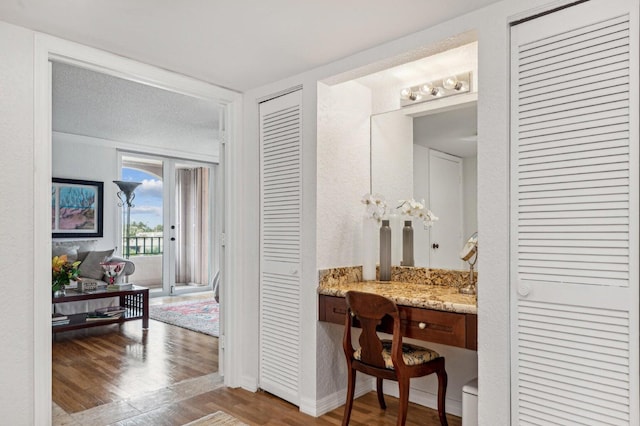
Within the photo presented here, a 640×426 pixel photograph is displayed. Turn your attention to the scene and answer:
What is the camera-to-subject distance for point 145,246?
725 centimetres

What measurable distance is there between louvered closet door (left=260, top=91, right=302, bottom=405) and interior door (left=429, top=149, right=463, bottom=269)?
36.4 inches

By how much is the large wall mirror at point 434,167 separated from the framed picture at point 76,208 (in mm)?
4867

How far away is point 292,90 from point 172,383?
7.94 ft

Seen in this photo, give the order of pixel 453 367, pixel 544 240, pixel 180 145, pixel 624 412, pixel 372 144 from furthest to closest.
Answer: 1. pixel 180 145
2. pixel 372 144
3. pixel 453 367
4. pixel 544 240
5. pixel 624 412

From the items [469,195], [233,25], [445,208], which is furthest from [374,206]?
[233,25]

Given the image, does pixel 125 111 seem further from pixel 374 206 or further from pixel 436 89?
pixel 436 89

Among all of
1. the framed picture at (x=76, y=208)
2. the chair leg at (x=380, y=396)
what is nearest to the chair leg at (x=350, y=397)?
the chair leg at (x=380, y=396)

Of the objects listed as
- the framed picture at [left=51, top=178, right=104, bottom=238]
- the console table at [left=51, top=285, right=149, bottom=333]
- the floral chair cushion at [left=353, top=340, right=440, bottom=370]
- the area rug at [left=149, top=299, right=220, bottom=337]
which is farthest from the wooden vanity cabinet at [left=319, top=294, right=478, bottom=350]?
the framed picture at [left=51, top=178, right=104, bottom=238]

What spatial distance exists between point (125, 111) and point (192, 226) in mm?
3059

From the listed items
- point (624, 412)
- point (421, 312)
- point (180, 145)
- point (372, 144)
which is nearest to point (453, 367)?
point (421, 312)

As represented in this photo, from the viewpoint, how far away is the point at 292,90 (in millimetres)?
3121

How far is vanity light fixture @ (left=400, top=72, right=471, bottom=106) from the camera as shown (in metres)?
2.82

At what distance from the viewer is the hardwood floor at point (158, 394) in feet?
9.21

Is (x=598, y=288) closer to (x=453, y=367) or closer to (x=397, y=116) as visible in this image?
(x=453, y=367)
